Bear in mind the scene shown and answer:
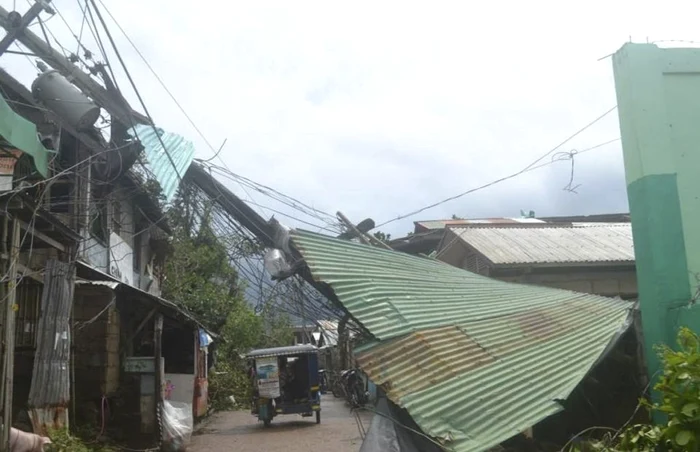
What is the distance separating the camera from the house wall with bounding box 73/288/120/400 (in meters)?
13.6

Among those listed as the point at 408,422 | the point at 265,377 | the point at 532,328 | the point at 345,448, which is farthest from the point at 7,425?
the point at 265,377

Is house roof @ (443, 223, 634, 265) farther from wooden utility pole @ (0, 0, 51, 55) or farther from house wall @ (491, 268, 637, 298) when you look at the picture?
wooden utility pole @ (0, 0, 51, 55)

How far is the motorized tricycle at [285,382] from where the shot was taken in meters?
20.0

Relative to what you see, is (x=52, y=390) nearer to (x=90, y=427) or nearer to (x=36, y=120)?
(x=90, y=427)

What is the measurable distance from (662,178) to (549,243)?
26.6 feet

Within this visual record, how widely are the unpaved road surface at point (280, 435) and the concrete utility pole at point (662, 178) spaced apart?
31.8 feet

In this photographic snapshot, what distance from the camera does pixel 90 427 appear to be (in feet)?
40.4

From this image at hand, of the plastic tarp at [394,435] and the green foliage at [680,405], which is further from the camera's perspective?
the plastic tarp at [394,435]

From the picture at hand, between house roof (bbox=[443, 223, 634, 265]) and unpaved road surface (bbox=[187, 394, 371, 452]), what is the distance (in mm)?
5018

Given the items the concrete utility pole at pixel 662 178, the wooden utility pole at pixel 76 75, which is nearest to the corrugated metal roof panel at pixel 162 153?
the wooden utility pole at pixel 76 75

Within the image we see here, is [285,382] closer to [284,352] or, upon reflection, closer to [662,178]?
[284,352]

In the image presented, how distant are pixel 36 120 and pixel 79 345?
4.92m

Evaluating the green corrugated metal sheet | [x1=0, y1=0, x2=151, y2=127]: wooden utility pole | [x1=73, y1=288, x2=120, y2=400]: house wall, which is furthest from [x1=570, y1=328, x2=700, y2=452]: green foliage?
[x1=73, y1=288, x2=120, y2=400]: house wall

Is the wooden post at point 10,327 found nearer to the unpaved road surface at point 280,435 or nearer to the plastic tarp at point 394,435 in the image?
the plastic tarp at point 394,435
